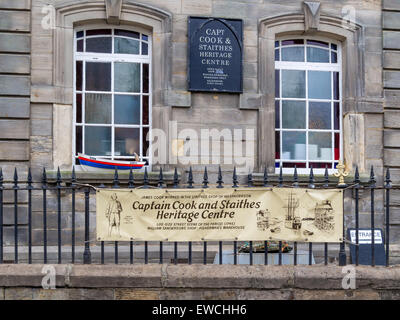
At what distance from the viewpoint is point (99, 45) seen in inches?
398

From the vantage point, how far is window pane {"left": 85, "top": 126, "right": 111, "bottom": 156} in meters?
10.0

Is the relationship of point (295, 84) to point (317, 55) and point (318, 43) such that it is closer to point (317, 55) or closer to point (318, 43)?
point (317, 55)

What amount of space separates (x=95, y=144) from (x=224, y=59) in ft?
8.84

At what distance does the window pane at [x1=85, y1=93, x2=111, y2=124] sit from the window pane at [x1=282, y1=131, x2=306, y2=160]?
321cm

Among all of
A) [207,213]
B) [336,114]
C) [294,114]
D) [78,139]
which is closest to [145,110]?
[78,139]

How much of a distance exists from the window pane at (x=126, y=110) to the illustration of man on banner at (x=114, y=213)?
11.2 ft

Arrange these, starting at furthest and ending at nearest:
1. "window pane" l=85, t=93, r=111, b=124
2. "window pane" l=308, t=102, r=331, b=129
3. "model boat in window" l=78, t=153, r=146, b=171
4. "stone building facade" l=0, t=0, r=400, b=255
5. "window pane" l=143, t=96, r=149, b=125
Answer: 1. "window pane" l=308, t=102, r=331, b=129
2. "window pane" l=143, t=96, r=149, b=125
3. "window pane" l=85, t=93, r=111, b=124
4. "model boat in window" l=78, t=153, r=146, b=171
5. "stone building facade" l=0, t=0, r=400, b=255

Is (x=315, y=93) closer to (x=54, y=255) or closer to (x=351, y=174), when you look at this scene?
(x=351, y=174)

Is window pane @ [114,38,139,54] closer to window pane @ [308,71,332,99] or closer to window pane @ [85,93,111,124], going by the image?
window pane @ [85,93,111,124]

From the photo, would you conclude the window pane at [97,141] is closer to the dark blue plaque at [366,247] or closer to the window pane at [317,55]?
the window pane at [317,55]

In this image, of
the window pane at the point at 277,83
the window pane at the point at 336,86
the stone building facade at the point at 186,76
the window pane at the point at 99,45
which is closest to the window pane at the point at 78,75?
the stone building facade at the point at 186,76

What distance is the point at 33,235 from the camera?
369 inches

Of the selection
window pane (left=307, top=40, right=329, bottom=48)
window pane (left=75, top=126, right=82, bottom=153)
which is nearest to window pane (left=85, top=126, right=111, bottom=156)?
window pane (left=75, top=126, right=82, bottom=153)
